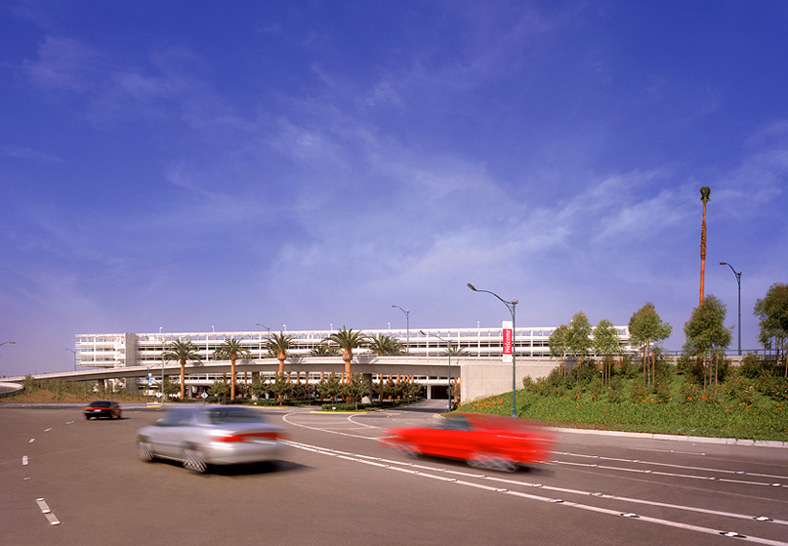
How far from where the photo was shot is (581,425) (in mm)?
29125

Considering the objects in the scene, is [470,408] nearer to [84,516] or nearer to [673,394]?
[673,394]

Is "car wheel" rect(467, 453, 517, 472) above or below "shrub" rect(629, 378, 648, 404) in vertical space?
above

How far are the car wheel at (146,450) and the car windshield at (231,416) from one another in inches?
119

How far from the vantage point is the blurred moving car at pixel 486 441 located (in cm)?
1428

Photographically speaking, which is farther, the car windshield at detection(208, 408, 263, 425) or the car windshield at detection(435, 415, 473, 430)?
the car windshield at detection(435, 415, 473, 430)

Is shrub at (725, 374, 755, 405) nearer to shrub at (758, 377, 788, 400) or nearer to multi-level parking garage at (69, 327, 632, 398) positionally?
shrub at (758, 377, 788, 400)

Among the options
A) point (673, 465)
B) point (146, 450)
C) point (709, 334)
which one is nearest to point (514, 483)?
point (673, 465)

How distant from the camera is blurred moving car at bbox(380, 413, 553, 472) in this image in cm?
1428

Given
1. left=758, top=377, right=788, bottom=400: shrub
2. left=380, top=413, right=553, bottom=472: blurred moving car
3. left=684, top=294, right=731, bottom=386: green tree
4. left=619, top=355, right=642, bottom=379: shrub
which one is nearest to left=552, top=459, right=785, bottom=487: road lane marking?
left=380, top=413, right=553, bottom=472: blurred moving car

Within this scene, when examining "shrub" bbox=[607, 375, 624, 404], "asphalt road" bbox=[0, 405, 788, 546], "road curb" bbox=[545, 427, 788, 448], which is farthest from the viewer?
"shrub" bbox=[607, 375, 624, 404]

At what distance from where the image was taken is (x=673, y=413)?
28.9 meters

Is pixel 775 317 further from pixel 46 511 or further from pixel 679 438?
pixel 46 511

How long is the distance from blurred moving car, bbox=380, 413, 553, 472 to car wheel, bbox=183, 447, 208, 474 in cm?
629

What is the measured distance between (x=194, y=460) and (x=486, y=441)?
712 cm
